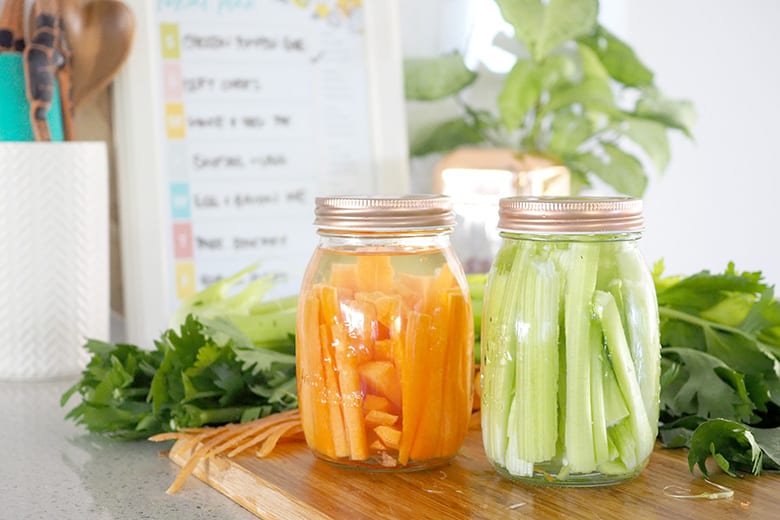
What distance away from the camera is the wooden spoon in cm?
124

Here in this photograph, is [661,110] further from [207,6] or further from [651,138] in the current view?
[207,6]

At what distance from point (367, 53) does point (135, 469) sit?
90 cm

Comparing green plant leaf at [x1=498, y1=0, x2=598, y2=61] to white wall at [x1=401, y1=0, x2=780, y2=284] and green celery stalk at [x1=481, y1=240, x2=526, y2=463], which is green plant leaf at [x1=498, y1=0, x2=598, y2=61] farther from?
green celery stalk at [x1=481, y1=240, x2=526, y2=463]

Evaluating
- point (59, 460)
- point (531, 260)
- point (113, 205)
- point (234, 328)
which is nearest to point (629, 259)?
point (531, 260)

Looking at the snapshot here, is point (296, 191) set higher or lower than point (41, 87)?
lower

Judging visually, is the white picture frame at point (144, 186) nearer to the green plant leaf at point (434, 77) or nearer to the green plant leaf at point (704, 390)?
the green plant leaf at point (434, 77)

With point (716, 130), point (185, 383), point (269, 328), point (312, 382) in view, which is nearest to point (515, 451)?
point (312, 382)

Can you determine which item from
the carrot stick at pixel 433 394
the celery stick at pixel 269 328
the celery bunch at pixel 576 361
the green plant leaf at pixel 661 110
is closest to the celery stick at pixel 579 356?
the celery bunch at pixel 576 361

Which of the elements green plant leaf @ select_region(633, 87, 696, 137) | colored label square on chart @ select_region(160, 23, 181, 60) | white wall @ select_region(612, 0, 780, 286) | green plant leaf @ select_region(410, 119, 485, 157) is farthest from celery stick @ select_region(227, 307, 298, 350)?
white wall @ select_region(612, 0, 780, 286)

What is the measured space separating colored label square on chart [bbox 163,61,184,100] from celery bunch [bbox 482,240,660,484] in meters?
0.80

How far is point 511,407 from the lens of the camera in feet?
2.29

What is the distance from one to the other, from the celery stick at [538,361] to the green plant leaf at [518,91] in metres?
0.94

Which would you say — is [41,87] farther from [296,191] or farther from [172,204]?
[296,191]

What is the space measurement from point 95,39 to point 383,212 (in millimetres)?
694
